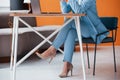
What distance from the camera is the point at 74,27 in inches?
111

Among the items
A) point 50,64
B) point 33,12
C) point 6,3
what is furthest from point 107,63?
point 6,3

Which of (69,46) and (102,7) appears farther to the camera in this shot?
(102,7)

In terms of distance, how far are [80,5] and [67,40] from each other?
0.41m

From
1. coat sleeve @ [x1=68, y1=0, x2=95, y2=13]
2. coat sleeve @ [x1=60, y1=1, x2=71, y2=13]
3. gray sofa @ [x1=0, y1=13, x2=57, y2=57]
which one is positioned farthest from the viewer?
gray sofa @ [x1=0, y1=13, x2=57, y2=57]

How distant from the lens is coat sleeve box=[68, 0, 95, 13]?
8.94ft

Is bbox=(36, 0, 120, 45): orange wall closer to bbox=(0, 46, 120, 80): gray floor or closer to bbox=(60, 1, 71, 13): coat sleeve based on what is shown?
bbox=(0, 46, 120, 80): gray floor

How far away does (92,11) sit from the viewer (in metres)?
2.89

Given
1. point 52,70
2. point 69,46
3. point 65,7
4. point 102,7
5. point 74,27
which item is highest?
point 102,7

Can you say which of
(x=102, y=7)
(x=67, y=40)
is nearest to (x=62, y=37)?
(x=67, y=40)

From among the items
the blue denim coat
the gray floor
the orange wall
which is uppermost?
the orange wall

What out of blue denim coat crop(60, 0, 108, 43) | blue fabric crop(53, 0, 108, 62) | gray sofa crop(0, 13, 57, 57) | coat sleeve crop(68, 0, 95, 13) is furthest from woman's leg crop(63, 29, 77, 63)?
gray sofa crop(0, 13, 57, 57)

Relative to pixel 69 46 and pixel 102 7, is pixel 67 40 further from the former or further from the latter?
pixel 102 7

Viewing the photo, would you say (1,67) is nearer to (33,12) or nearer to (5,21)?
(5,21)

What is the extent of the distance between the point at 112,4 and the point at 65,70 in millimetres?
3044
